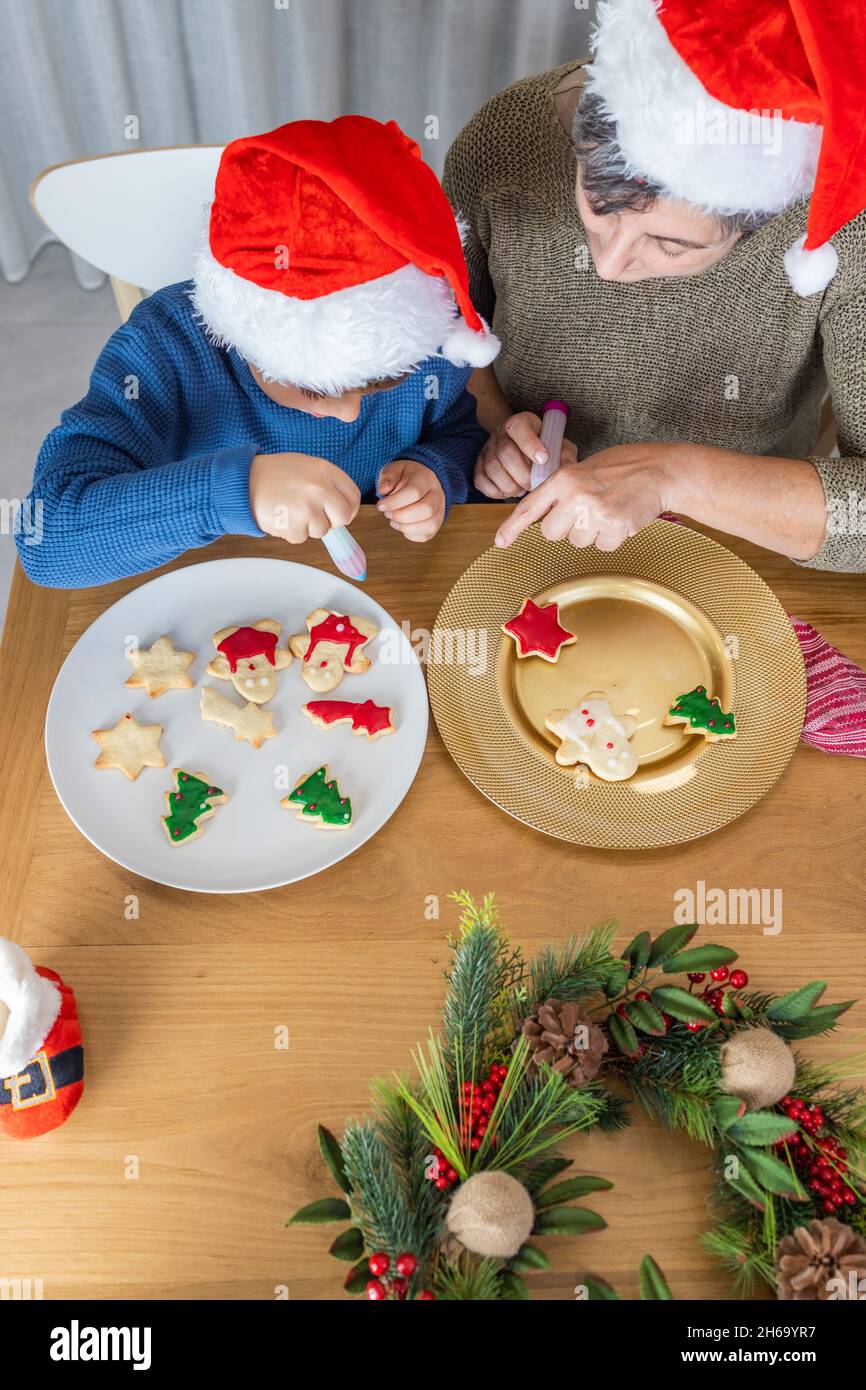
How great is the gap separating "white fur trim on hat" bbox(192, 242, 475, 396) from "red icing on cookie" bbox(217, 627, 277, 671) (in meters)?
0.25

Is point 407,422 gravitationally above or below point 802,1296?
above

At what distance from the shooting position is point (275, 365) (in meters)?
0.96

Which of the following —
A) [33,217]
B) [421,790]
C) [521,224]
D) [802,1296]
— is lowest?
[802,1296]

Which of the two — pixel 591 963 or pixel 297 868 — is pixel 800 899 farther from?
pixel 297 868

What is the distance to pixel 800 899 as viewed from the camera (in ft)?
3.00

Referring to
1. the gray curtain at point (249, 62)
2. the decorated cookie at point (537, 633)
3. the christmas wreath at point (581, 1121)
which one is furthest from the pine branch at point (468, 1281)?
the gray curtain at point (249, 62)

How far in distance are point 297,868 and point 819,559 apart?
629mm

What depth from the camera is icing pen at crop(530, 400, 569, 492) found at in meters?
1.16

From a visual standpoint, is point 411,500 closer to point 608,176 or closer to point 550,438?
point 550,438

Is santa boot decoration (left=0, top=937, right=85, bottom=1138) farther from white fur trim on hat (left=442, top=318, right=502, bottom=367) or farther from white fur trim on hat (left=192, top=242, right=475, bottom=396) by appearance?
white fur trim on hat (left=442, top=318, right=502, bottom=367)

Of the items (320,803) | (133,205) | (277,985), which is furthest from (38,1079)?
(133,205)

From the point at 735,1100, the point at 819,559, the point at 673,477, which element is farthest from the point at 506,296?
the point at 735,1100

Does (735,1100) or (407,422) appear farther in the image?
(407,422)

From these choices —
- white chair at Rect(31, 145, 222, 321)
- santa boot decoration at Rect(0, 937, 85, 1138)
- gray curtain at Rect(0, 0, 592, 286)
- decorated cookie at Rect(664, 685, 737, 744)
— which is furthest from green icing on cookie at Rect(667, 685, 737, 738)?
gray curtain at Rect(0, 0, 592, 286)
